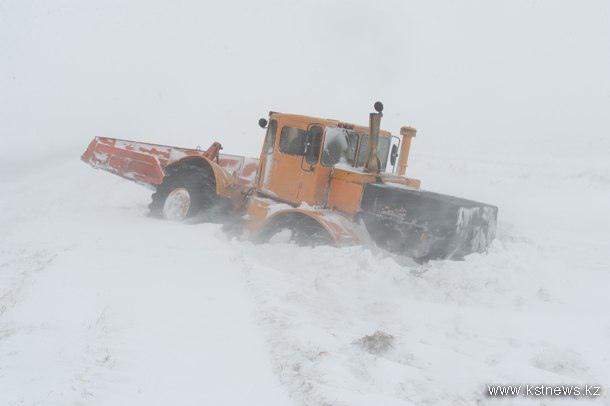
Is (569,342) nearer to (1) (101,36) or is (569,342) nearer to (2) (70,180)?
(2) (70,180)

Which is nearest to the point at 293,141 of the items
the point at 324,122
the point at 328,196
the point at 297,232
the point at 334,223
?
the point at 324,122

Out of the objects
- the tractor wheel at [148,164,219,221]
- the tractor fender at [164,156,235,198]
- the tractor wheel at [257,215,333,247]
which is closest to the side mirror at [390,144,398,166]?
the tractor wheel at [257,215,333,247]

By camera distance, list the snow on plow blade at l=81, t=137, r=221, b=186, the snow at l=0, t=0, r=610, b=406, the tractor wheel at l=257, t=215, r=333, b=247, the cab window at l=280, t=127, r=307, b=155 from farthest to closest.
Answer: the snow on plow blade at l=81, t=137, r=221, b=186, the cab window at l=280, t=127, r=307, b=155, the tractor wheel at l=257, t=215, r=333, b=247, the snow at l=0, t=0, r=610, b=406

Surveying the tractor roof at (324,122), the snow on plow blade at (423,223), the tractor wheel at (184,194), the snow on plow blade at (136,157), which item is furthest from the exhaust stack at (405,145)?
the snow on plow blade at (136,157)

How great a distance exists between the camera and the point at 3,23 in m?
25.9

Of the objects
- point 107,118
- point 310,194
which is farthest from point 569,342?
point 107,118

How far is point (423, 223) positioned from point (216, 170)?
372 centimetres

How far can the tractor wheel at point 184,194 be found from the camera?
9469 millimetres

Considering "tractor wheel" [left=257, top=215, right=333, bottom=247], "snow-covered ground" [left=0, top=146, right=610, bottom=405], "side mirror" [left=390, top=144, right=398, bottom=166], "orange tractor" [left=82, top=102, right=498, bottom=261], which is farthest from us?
"side mirror" [left=390, top=144, right=398, bottom=166]

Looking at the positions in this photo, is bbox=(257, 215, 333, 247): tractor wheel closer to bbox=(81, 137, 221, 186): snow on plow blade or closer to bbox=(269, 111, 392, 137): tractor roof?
bbox=(269, 111, 392, 137): tractor roof

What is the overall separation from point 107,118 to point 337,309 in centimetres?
1613

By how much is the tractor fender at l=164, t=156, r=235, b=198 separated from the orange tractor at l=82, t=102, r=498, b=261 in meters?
0.02

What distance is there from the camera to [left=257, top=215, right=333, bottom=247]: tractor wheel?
24.4 feet

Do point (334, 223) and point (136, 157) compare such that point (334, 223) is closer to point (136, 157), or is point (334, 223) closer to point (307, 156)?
point (307, 156)
